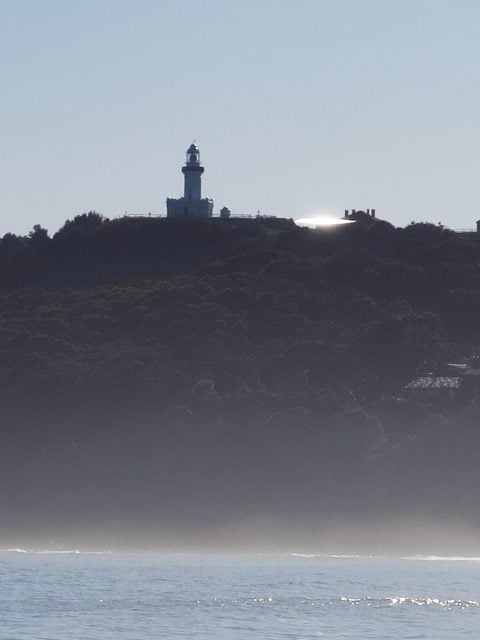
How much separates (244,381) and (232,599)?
4388 centimetres

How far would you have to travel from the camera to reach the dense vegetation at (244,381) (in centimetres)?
8700

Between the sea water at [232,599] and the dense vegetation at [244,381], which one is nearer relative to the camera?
the sea water at [232,599]

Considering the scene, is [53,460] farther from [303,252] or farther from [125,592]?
[303,252]

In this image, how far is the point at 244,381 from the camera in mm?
98750

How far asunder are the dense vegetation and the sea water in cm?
1292

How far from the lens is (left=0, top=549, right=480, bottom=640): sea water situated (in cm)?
4791

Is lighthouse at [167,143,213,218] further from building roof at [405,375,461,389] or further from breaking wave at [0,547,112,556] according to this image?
breaking wave at [0,547,112,556]

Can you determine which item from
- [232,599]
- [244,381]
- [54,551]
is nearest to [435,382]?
[244,381]

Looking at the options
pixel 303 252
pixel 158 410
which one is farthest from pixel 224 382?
pixel 303 252

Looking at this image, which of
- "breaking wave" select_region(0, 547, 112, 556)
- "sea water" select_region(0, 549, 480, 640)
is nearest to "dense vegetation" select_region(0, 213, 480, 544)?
"breaking wave" select_region(0, 547, 112, 556)

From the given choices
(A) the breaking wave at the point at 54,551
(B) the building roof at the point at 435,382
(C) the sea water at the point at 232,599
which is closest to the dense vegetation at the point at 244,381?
(B) the building roof at the point at 435,382

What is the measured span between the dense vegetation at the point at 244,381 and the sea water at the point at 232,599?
509 inches

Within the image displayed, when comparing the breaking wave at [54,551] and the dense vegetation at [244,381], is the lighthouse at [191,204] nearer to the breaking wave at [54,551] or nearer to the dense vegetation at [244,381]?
the dense vegetation at [244,381]

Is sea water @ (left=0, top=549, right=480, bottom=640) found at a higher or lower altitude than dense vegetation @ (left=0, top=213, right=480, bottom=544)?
lower
